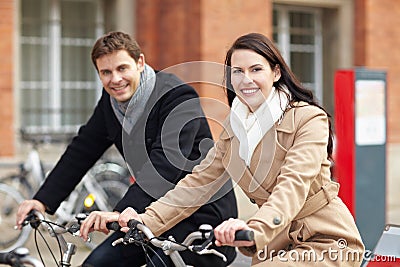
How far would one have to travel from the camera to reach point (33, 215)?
4.13 meters

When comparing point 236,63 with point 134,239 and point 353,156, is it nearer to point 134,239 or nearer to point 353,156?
point 134,239

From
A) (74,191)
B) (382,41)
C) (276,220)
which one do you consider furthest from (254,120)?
(382,41)

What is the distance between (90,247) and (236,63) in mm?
A: 5075

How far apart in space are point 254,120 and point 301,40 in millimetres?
10246

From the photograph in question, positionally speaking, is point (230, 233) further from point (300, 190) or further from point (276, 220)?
point (300, 190)

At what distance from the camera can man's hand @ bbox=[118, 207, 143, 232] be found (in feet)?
11.6

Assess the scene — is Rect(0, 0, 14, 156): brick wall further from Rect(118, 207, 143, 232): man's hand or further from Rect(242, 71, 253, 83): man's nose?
Rect(242, 71, 253, 83): man's nose

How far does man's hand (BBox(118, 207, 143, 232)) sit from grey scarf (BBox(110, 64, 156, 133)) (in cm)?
66

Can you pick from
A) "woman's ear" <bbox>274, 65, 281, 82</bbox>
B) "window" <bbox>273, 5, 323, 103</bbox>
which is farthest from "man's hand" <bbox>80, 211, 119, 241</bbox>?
"window" <bbox>273, 5, 323, 103</bbox>

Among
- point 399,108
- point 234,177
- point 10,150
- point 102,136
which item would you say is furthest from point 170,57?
point 234,177

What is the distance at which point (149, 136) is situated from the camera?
4203 mm

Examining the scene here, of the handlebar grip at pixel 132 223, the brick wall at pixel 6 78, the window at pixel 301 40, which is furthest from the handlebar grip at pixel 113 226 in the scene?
the window at pixel 301 40

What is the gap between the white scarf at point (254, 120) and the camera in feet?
11.0

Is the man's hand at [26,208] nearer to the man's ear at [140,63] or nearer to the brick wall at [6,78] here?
the man's ear at [140,63]
